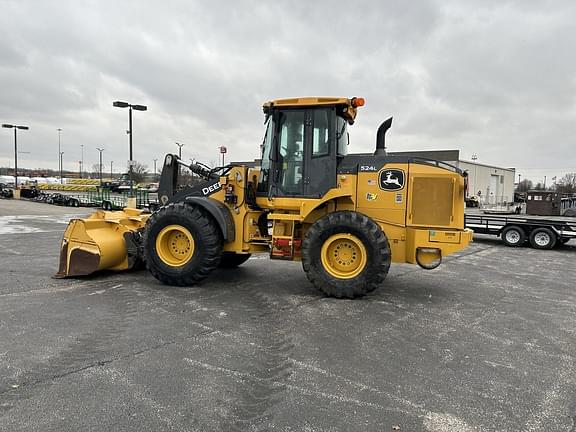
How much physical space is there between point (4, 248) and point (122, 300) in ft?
22.0

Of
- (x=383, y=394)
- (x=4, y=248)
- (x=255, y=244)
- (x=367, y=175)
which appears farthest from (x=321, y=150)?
(x=4, y=248)

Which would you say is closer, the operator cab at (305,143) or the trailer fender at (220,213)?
the operator cab at (305,143)

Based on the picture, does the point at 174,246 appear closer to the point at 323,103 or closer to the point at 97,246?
the point at 97,246

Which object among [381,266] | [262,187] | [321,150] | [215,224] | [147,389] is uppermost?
[321,150]

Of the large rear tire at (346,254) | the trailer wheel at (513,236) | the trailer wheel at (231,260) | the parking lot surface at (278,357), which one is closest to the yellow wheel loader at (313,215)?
the large rear tire at (346,254)

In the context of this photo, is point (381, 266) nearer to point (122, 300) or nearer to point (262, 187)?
point (262, 187)

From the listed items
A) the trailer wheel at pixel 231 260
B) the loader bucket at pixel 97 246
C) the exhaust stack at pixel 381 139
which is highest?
the exhaust stack at pixel 381 139

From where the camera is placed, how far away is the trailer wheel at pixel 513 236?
1379 centimetres

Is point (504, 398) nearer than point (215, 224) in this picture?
Yes

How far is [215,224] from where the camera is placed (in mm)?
6953

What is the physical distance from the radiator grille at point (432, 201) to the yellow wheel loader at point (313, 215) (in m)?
0.02

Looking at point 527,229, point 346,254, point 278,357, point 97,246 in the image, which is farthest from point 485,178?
point 278,357

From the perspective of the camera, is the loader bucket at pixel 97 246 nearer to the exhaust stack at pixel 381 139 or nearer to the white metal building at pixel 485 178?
the exhaust stack at pixel 381 139

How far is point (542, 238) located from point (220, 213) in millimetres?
11419
